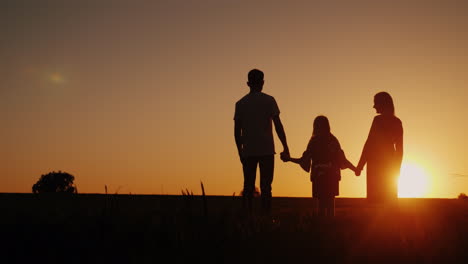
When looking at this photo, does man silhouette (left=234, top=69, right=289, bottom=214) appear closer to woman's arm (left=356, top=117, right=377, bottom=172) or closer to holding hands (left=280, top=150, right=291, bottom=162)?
holding hands (left=280, top=150, right=291, bottom=162)

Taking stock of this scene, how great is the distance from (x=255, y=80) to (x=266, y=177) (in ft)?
5.03

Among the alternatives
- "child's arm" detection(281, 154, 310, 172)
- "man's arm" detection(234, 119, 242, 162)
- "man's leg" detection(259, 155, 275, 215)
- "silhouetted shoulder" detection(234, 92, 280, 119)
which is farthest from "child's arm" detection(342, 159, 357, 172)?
"man's arm" detection(234, 119, 242, 162)

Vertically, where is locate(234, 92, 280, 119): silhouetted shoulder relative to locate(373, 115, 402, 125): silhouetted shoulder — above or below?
above

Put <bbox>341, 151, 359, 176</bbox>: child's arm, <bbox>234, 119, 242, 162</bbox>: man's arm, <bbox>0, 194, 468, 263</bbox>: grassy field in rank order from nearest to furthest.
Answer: <bbox>0, 194, 468, 263</bbox>: grassy field, <bbox>234, 119, 242, 162</bbox>: man's arm, <bbox>341, 151, 359, 176</bbox>: child's arm

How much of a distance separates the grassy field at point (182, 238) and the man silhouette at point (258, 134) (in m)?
2.94

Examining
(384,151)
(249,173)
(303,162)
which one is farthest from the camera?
(303,162)

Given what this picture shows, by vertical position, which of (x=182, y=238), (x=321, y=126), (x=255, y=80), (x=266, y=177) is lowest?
(x=182, y=238)

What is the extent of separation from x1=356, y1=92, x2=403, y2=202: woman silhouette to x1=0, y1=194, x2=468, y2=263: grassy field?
261cm

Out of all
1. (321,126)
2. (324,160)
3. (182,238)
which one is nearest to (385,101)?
(321,126)

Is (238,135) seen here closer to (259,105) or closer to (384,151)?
(259,105)

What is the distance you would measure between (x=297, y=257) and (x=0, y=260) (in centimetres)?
220

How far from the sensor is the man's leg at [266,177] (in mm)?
9344

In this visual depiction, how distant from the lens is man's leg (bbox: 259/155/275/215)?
368 inches

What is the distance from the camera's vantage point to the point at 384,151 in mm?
9094
